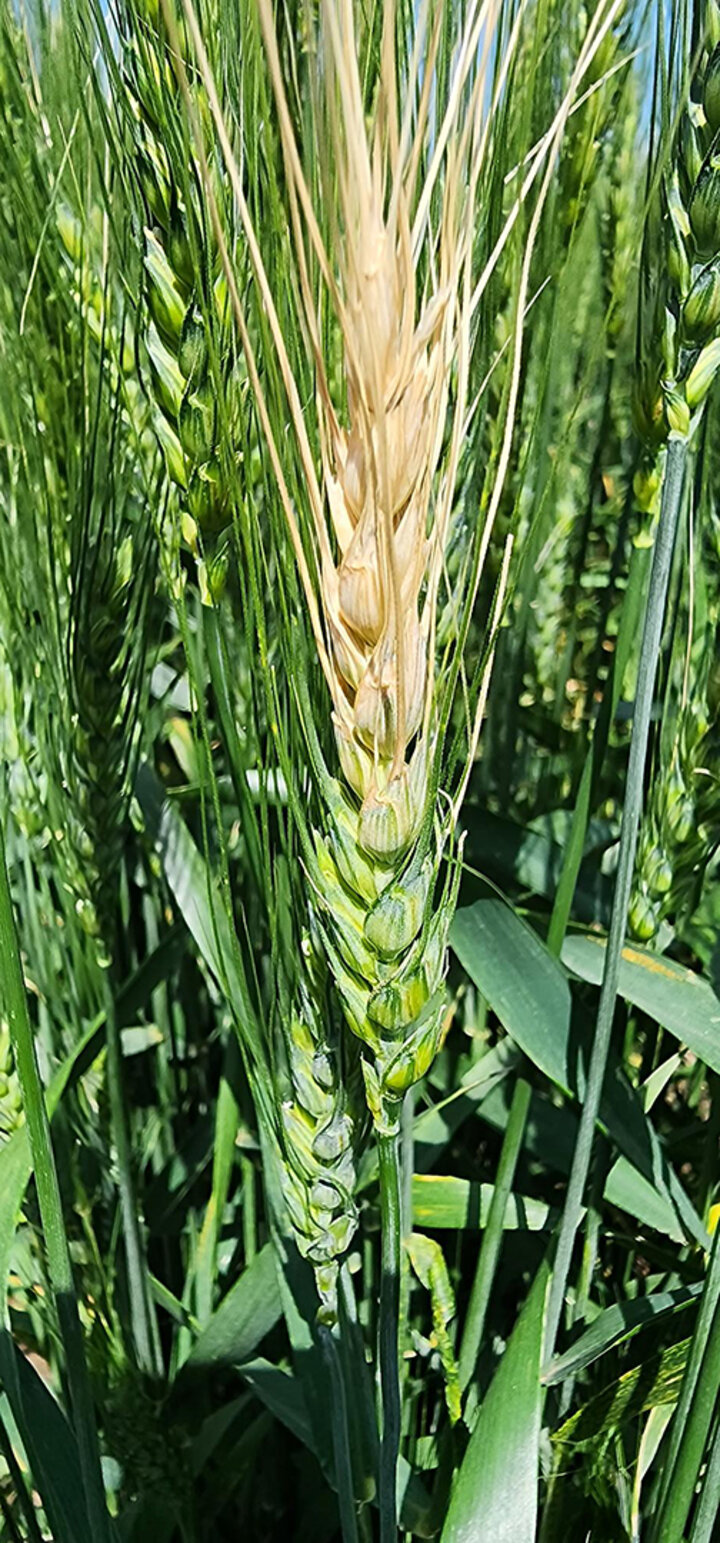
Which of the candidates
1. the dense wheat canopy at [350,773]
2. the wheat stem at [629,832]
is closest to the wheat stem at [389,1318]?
the dense wheat canopy at [350,773]

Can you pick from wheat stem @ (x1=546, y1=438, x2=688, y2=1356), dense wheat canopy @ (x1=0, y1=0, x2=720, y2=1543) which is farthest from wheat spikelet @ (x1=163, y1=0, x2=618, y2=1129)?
wheat stem @ (x1=546, y1=438, x2=688, y2=1356)

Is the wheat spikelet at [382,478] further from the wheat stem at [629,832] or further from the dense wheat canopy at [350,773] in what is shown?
the wheat stem at [629,832]

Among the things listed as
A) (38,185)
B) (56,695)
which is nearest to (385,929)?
(56,695)

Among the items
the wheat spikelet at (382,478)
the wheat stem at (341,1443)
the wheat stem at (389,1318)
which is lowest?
the wheat stem at (341,1443)

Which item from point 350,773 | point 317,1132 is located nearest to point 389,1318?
point 317,1132

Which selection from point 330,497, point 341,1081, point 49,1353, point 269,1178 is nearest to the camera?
point 330,497

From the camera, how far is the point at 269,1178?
589 mm

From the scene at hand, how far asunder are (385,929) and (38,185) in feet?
1.63

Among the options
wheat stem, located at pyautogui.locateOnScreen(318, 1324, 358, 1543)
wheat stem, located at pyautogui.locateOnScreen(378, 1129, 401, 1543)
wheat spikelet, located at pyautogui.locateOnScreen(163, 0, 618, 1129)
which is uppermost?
wheat spikelet, located at pyautogui.locateOnScreen(163, 0, 618, 1129)

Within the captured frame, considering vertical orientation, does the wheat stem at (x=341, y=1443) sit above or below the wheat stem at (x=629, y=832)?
below

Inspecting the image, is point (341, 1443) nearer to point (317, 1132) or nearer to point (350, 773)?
point (317, 1132)

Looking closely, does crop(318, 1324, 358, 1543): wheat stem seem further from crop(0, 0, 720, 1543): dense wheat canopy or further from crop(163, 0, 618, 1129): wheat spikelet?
crop(163, 0, 618, 1129): wheat spikelet

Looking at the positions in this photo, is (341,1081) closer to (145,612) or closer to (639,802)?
(639,802)

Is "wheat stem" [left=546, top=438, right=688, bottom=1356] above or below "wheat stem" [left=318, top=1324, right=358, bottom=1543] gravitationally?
above
